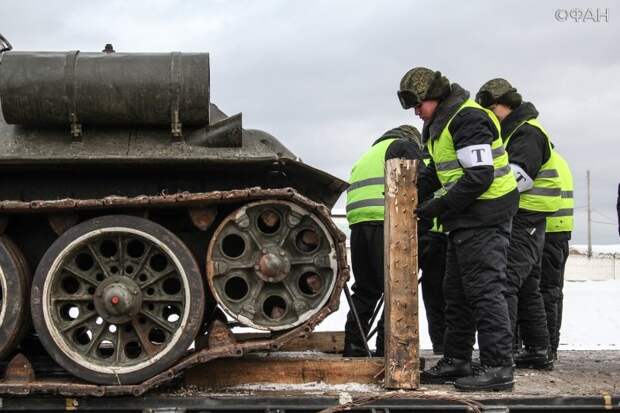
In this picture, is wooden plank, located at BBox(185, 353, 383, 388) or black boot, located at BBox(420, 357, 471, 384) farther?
black boot, located at BBox(420, 357, 471, 384)

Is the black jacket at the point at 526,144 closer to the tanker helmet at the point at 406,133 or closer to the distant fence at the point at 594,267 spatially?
the tanker helmet at the point at 406,133

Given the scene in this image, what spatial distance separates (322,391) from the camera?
5965mm

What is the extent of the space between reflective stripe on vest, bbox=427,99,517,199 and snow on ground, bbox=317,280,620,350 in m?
6.23

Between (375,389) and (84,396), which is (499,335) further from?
(84,396)

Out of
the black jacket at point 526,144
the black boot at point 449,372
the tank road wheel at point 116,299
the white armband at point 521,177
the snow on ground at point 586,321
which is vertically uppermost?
the black jacket at point 526,144

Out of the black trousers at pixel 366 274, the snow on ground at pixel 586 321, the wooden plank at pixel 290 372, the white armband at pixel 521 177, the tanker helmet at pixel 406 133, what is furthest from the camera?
the snow on ground at pixel 586 321

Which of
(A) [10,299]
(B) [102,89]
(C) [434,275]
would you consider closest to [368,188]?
(C) [434,275]

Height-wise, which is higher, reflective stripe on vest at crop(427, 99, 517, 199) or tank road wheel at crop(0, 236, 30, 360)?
reflective stripe on vest at crop(427, 99, 517, 199)

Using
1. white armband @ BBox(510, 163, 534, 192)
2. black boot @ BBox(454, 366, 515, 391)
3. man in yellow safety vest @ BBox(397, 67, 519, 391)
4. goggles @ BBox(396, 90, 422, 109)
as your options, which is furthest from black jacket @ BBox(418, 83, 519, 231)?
black boot @ BBox(454, 366, 515, 391)

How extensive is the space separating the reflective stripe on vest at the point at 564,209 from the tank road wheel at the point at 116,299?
374 cm

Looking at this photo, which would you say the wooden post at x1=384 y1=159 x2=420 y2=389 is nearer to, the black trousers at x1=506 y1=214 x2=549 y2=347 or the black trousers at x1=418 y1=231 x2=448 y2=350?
the black trousers at x1=506 y1=214 x2=549 y2=347

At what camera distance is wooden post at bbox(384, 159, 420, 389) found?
19.6 ft

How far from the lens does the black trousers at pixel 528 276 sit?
6953 millimetres

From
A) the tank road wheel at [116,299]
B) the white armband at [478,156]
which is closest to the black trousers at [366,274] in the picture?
the white armband at [478,156]
